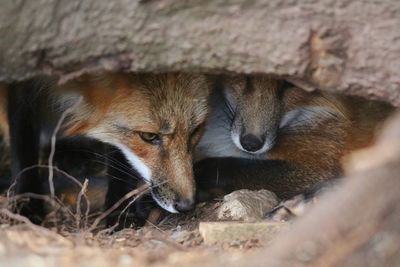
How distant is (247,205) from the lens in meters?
4.08

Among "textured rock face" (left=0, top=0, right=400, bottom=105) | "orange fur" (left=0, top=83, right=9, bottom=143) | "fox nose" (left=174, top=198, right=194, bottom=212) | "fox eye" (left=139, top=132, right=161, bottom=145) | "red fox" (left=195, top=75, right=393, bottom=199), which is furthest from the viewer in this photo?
"red fox" (left=195, top=75, right=393, bottom=199)

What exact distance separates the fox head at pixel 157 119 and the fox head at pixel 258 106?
297mm

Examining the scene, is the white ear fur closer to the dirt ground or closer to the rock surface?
the dirt ground

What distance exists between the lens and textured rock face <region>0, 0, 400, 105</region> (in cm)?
325

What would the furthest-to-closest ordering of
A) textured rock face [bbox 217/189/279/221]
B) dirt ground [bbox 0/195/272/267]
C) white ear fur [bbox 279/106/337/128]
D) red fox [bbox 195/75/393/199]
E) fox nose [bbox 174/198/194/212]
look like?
1. white ear fur [bbox 279/106/337/128]
2. red fox [bbox 195/75/393/199]
3. fox nose [bbox 174/198/194/212]
4. textured rock face [bbox 217/189/279/221]
5. dirt ground [bbox 0/195/272/267]

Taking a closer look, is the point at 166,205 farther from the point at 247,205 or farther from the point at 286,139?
the point at 286,139

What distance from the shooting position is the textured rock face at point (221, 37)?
10.7ft

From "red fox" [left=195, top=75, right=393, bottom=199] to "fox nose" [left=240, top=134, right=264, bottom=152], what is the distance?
1 centimetres

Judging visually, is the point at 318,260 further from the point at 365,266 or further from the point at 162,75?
the point at 162,75

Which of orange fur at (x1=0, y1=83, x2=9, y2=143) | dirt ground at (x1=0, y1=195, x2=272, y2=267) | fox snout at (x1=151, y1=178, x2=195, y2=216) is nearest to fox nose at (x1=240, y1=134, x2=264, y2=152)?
fox snout at (x1=151, y1=178, x2=195, y2=216)

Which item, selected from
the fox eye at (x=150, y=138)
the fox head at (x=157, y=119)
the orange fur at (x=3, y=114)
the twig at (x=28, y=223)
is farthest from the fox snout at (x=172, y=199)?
the orange fur at (x=3, y=114)

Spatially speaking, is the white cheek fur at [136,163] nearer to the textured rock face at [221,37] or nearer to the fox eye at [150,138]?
the fox eye at [150,138]

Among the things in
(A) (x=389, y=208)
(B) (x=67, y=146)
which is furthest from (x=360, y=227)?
(B) (x=67, y=146)

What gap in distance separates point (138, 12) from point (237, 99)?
1.43 m
